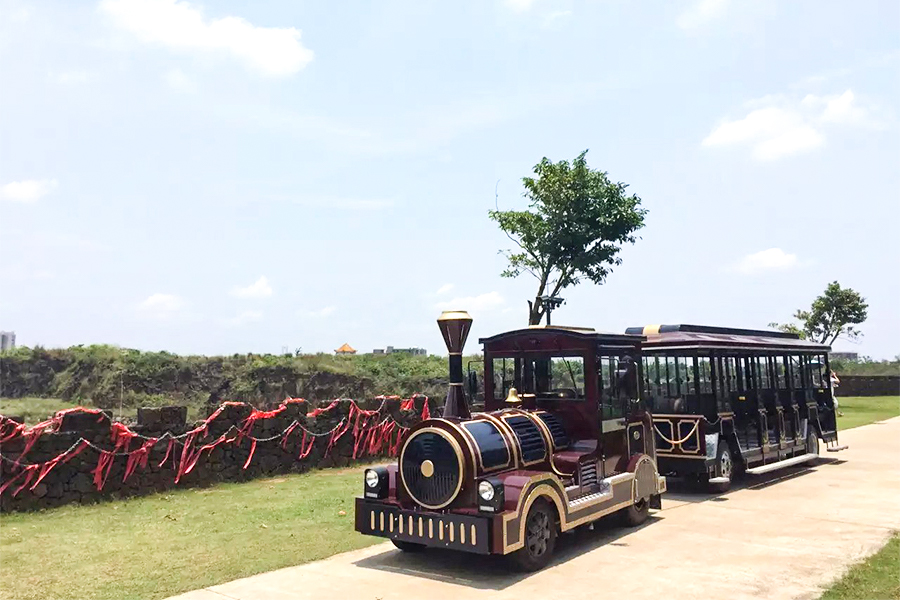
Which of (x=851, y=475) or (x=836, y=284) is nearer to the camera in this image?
(x=851, y=475)

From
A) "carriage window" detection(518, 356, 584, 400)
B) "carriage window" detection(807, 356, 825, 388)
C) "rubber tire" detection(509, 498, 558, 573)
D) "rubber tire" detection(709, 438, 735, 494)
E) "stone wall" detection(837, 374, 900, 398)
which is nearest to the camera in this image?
"rubber tire" detection(509, 498, 558, 573)

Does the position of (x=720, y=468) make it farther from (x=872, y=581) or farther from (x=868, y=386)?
(x=868, y=386)

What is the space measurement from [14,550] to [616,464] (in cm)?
727

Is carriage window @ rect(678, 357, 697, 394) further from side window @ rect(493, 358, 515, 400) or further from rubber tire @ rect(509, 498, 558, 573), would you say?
rubber tire @ rect(509, 498, 558, 573)

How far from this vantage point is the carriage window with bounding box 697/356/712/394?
1186cm

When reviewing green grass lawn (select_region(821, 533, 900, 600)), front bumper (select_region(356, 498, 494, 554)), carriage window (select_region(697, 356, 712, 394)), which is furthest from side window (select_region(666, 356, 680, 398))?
front bumper (select_region(356, 498, 494, 554))

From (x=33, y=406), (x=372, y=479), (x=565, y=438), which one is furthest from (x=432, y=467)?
(x=33, y=406)

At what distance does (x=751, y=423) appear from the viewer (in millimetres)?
12883

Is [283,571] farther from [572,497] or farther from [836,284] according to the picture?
[836,284]

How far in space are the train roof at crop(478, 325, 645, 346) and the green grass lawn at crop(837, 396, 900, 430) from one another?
1758cm

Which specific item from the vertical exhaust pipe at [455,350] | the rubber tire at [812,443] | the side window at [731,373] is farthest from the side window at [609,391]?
the rubber tire at [812,443]

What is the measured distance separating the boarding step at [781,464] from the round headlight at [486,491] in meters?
7.22

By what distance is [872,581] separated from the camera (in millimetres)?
6324

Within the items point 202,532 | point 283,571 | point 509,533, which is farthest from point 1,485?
point 509,533
